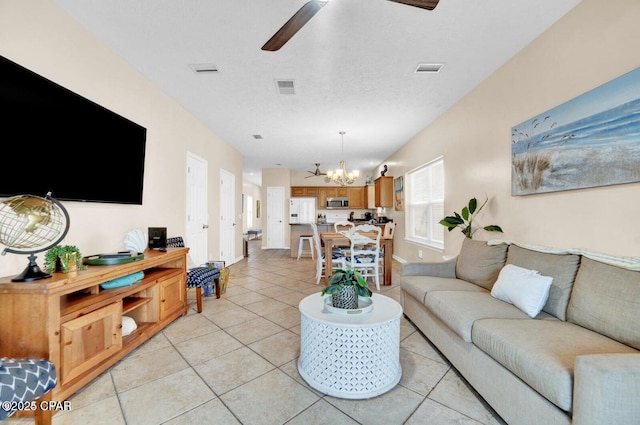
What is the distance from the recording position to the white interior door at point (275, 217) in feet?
28.1

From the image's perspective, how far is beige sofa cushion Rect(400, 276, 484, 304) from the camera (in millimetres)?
2291

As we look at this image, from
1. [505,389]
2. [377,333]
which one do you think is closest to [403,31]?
[377,333]

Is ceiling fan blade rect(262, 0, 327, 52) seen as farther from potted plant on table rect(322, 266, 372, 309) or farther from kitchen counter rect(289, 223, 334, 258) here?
kitchen counter rect(289, 223, 334, 258)

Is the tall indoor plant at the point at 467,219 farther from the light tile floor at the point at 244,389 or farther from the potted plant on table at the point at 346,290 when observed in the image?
the potted plant on table at the point at 346,290

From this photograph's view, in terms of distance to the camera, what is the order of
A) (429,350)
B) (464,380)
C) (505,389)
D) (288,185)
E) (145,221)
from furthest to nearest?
(288,185)
(145,221)
(429,350)
(464,380)
(505,389)

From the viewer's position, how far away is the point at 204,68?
2.77 metres

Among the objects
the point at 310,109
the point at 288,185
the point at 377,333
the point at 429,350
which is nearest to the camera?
the point at 377,333

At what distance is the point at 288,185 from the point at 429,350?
706 centimetres

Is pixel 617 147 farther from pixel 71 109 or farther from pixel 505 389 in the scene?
pixel 71 109

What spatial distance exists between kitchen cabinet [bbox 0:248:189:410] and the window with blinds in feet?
13.4

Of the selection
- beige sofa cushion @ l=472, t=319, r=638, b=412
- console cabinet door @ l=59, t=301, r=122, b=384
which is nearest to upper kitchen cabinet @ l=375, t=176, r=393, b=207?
beige sofa cushion @ l=472, t=319, r=638, b=412

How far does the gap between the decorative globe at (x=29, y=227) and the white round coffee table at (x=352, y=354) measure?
5.51 feet

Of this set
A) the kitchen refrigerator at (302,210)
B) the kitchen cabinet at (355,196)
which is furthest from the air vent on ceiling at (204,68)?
the kitchen cabinet at (355,196)

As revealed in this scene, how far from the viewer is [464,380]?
1773 mm
